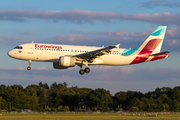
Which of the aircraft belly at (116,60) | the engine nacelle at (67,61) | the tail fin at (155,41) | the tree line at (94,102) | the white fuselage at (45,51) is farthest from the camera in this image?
the tree line at (94,102)

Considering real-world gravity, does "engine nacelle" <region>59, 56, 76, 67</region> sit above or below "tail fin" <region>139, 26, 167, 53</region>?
below

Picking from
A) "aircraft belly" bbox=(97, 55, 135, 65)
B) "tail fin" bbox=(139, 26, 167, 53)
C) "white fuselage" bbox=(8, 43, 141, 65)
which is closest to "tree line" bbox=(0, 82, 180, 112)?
"tail fin" bbox=(139, 26, 167, 53)

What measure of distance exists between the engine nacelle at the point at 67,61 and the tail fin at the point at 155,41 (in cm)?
1379

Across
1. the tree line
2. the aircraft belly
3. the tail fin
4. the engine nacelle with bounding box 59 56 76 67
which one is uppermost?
the tail fin

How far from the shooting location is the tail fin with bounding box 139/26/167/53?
199 ft

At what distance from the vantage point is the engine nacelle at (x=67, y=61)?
5350 cm

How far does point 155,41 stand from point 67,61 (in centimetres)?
1867

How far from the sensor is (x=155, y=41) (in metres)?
61.6

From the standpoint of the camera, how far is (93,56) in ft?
182

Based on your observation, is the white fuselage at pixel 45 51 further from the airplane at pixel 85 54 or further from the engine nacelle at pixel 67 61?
the engine nacelle at pixel 67 61

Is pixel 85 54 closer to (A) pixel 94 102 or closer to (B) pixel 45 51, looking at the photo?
(B) pixel 45 51

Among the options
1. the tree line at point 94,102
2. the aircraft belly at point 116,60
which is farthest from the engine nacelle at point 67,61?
the tree line at point 94,102

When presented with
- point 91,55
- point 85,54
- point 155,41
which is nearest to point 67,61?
point 85,54

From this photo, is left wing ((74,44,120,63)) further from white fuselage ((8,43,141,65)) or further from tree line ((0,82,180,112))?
tree line ((0,82,180,112))
